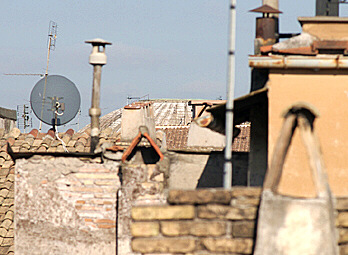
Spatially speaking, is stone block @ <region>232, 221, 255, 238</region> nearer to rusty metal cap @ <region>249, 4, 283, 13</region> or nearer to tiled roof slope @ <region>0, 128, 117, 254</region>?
rusty metal cap @ <region>249, 4, 283, 13</region>

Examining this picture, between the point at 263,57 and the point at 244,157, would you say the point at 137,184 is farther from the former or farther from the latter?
the point at 263,57

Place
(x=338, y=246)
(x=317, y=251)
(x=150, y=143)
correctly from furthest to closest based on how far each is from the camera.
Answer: (x=150, y=143), (x=338, y=246), (x=317, y=251)

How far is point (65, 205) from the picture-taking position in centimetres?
1173

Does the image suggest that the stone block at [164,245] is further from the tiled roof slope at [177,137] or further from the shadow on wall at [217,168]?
the tiled roof slope at [177,137]

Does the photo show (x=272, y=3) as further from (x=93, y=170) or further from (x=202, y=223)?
(x=202, y=223)

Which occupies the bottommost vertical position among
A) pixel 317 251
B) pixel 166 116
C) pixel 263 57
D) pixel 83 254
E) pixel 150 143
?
pixel 83 254

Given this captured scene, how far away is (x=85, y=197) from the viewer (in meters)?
11.6

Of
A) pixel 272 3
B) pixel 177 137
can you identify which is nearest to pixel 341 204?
pixel 272 3

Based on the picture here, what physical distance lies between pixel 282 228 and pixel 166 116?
47.8m

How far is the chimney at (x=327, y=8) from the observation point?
36.8 feet

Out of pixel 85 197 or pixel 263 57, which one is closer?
pixel 263 57

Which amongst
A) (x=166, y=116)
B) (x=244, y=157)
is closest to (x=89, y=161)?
(x=244, y=157)

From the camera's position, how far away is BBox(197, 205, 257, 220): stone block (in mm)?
5223

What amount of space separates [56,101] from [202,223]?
14.6m
